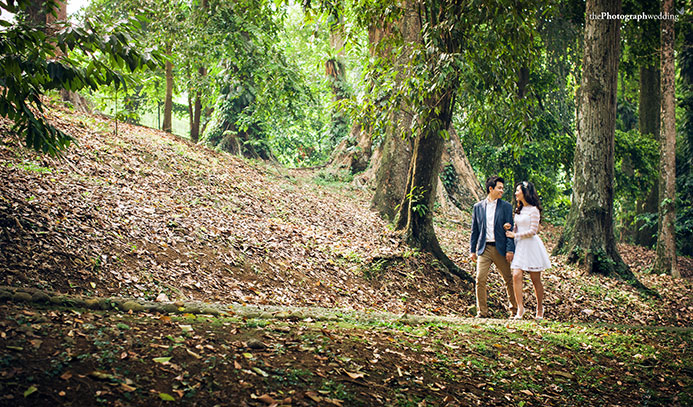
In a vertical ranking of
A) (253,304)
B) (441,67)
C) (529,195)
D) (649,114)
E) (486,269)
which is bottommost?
(253,304)

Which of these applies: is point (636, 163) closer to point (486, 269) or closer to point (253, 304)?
point (486, 269)

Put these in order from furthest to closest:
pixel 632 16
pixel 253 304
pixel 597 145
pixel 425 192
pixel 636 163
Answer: pixel 636 163 → pixel 632 16 → pixel 597 145 → pixel 425 192 → pixel 253 304

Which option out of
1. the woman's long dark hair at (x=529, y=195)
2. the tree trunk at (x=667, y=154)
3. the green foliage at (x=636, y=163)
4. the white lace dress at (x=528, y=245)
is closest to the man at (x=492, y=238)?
the white lace dress at (x=528, y=245)

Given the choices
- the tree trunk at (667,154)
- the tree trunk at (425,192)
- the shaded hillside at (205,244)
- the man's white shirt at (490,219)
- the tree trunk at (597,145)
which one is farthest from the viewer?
the tree trunk at (667,154)

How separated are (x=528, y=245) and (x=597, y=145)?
5.54 metres

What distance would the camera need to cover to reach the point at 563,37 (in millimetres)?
16406

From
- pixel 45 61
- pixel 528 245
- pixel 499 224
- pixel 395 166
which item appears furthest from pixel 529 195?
pixel 45 61

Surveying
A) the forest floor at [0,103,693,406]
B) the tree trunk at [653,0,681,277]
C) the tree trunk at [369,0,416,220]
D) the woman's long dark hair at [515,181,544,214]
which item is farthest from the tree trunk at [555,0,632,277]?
the woman's long dark hair at [515,181,544,214]

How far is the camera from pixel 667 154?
1237cm

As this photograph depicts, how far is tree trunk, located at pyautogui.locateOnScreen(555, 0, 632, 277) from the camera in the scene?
11094 millimetres

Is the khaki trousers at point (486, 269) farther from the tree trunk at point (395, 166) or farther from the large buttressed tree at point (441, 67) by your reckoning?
the tree trunk at point (395, 166)

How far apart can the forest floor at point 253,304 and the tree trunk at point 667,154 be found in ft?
3.46

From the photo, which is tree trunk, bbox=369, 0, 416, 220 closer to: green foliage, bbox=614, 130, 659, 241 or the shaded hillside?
the shaded hillside

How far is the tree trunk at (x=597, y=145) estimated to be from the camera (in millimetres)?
11094
